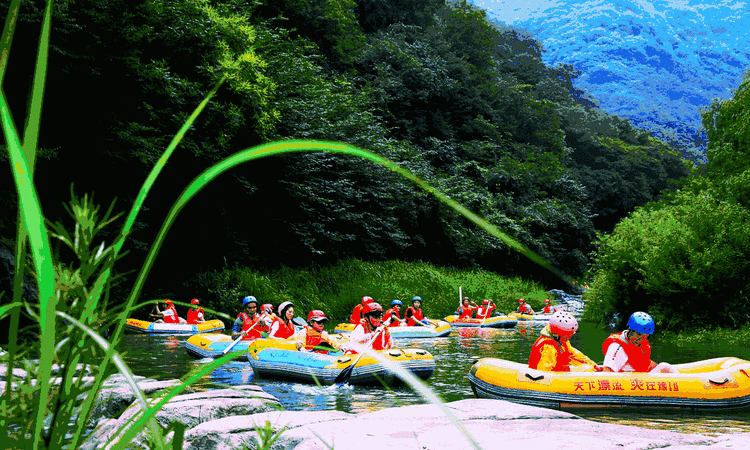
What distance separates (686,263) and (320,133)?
40.6 ft

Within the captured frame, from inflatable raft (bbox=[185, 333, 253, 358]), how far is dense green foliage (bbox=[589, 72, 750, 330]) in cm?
1001

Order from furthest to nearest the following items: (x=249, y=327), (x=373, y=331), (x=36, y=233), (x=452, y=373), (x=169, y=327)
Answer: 1. (x=169, y=327)
2. (x=249, y=327)
3. (x=452, y=373)
4. (x=373, y=331)
5. (x=36, y=233)

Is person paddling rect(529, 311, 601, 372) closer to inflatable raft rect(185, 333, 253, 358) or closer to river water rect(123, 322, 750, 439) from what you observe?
river water rect(123, 322, 750, 439)

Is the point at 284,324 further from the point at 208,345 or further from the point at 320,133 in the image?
the point at 320,133

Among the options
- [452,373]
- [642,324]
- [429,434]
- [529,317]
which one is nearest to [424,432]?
[429,434]

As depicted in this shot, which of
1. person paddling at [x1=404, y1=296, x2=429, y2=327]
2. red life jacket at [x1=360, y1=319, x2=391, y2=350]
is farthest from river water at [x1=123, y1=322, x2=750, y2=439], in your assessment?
person paddling at [x1=404, y1=296, x2=429, y2=327]

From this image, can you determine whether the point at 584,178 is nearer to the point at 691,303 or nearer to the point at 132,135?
the point at 691,303

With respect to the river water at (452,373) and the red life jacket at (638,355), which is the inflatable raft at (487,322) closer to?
the river water at (452,373)

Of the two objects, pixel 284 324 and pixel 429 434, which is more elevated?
pixel 429 434

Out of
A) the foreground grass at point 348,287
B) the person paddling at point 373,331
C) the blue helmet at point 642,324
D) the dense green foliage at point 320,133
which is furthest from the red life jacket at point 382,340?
the foreground grass at point 348,287

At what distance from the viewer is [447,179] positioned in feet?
103

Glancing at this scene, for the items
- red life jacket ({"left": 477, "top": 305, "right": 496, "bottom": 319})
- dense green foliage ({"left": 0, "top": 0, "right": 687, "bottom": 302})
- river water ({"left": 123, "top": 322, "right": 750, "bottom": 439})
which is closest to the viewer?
river water ({"left": 123, "top": 322, "right": 750, "bottom": 439})

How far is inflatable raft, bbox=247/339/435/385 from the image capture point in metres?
10.1

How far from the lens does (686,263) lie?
51.0ft
